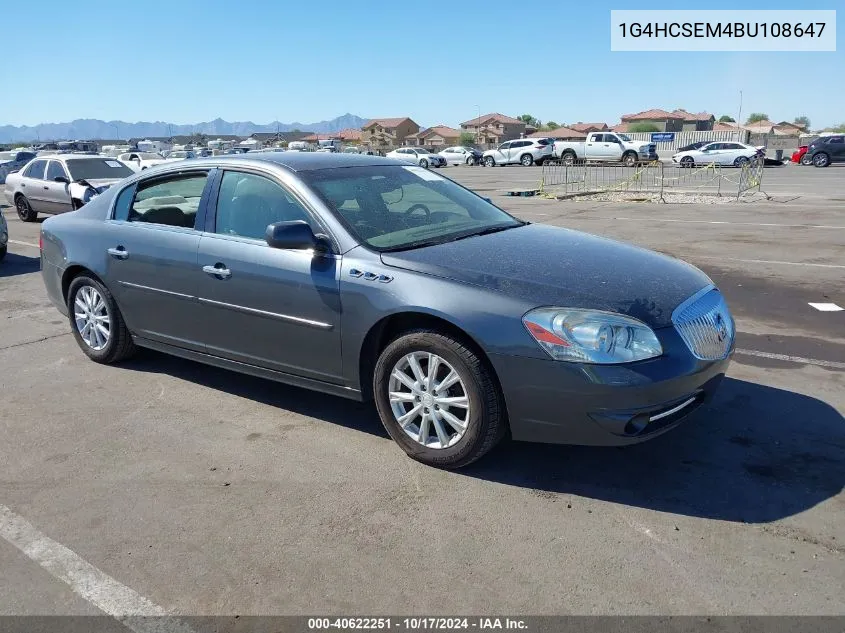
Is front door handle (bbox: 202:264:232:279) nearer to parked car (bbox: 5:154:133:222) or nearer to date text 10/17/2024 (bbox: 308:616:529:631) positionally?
date text 10/17/2024 (bbox: 308:616:529:631)

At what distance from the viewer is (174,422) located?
4625mm

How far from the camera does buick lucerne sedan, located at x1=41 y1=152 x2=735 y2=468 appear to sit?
3490mm

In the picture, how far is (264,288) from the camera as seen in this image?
4332 millimetres

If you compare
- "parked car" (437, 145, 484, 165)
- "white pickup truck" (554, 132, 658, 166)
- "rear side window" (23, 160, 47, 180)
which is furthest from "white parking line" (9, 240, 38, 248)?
"parked car" (437, 145, 484, 165)

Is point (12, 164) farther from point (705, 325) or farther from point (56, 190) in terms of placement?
point (705, 325)

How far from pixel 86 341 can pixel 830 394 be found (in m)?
5.40

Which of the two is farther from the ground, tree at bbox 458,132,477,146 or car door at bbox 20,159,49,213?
tree at bbox 458,132,477,146

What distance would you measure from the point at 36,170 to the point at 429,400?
15.0 metres

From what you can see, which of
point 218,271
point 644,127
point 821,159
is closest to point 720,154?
point 821,159

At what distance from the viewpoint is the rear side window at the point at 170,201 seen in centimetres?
491

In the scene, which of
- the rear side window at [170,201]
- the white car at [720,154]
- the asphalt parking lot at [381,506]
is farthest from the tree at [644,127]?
the rear side window at [170,201]

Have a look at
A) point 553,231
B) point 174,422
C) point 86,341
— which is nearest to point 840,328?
point 553,231

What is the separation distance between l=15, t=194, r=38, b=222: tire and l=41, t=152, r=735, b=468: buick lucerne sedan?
1238 centimetres

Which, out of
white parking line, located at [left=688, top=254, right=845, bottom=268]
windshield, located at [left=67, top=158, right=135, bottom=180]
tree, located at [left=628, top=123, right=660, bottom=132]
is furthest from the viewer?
tree, located at [left=628, top=123, right=660, bottom=132]
